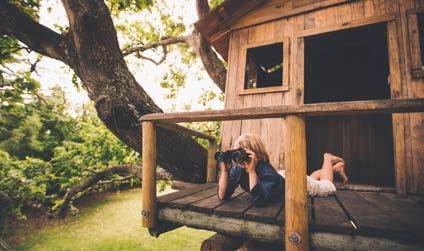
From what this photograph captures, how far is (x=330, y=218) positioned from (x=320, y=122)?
531 centimetres

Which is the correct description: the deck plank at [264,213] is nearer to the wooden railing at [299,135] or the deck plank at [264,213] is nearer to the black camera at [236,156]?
the wooden railing at [299,135]

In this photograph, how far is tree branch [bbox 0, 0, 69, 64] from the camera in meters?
3.77

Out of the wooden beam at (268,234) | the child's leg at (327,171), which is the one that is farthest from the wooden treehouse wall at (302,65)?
the wooden beam at (268,234)

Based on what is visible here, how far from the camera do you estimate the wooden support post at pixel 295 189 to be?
6.07 feet

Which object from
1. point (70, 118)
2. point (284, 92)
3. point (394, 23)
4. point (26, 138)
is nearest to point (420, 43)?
point (394, 23)

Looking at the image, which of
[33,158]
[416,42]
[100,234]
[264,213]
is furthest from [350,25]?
[100,234]

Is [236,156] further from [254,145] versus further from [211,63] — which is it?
[211,63]

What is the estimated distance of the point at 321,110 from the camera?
187cm

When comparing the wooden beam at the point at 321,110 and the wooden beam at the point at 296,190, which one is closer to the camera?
the wooden beam at the point at 321,110

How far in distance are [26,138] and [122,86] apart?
3038 millimetres

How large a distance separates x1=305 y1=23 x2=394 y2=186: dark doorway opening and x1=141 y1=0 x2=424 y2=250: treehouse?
1.0 inches

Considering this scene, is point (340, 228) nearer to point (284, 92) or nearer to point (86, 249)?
point (284, 92)

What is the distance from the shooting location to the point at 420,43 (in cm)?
383

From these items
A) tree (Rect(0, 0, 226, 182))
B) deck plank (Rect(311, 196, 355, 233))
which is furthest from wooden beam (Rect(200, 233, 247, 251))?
tree (Rect(0, 0, 226, 182))
